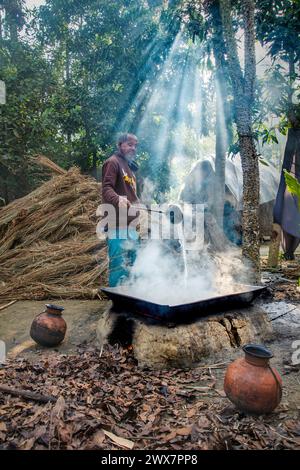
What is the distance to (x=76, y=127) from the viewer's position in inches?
387

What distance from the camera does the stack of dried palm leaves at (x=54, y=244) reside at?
19.3ft

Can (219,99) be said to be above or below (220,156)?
above

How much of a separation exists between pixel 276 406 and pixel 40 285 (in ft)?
14.7

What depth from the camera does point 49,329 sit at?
367cm

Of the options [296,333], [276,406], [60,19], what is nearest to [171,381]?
[276,406]

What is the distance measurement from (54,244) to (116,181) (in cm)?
280

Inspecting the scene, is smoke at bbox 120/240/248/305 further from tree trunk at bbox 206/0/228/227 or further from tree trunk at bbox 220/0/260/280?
tree trunk at bbox 206/0/228/227

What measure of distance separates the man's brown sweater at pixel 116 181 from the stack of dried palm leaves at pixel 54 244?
6.37 ft

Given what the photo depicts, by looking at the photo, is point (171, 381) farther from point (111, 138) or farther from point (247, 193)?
point (111, 138)

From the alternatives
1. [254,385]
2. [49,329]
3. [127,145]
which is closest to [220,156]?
[127,145]

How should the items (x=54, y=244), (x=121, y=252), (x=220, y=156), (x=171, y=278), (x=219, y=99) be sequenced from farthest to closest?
(x=220, y=156) < (x=219, y=99) < (x=54, y=244) < (x=121, y=252) < (x=171, y=278)

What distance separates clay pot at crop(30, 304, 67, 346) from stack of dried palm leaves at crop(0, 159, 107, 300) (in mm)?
1849

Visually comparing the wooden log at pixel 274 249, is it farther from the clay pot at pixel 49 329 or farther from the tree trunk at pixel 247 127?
the clay pot at pixel 49 329

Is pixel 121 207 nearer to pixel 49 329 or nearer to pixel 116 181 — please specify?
pixel 116 181
